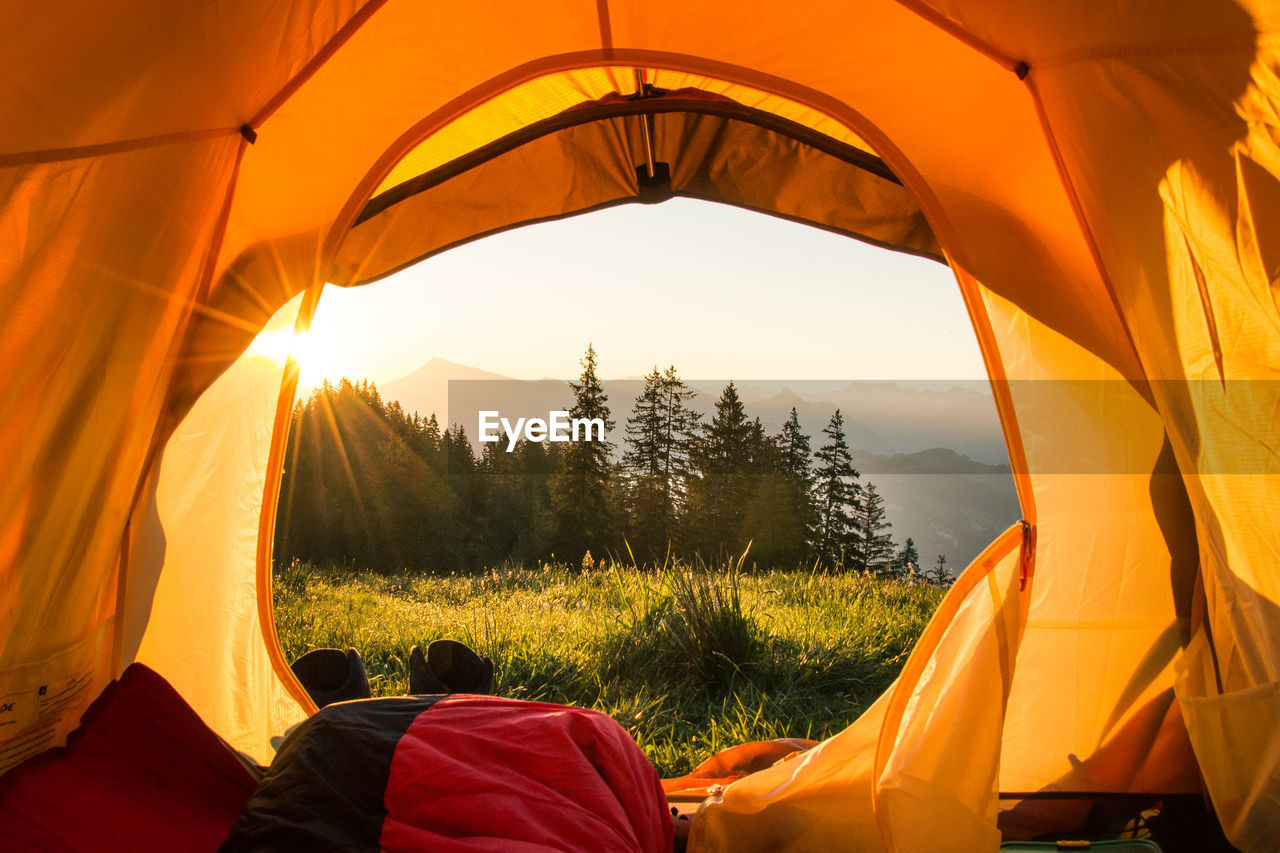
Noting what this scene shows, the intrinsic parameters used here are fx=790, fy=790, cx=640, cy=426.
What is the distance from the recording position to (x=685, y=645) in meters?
2.47

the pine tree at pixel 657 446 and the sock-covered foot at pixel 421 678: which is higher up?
the pine tree at pixel 657 446

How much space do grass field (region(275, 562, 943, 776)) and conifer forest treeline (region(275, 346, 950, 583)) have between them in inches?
93.5

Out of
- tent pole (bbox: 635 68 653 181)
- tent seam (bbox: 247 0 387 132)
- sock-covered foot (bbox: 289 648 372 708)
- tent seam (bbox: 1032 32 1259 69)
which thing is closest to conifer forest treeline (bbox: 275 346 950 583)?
sock-covered foot (bbox: 289 648 372 708)

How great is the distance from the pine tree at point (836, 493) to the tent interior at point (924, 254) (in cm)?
409

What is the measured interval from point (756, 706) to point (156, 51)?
2.00 meters

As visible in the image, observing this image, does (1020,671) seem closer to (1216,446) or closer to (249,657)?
(1216,446)

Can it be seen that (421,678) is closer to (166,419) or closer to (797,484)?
(166,419)

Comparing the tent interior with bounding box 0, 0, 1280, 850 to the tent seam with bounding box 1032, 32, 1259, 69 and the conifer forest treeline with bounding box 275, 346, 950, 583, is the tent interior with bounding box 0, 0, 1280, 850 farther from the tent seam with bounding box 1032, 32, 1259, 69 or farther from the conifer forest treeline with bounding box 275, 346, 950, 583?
the conifer forest treeline with bounding box 275, 346, 950, 583

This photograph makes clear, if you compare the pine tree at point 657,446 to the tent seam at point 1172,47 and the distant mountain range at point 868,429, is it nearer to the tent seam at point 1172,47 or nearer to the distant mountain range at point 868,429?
the distant mountain range at point 868,429

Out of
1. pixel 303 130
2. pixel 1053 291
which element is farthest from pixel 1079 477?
pixel 303 130

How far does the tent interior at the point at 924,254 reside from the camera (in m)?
0.93

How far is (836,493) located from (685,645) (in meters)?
3.67

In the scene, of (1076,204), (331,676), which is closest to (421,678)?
(331,676)

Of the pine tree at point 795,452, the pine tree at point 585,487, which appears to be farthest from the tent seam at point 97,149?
the pine tree at point 585,487
